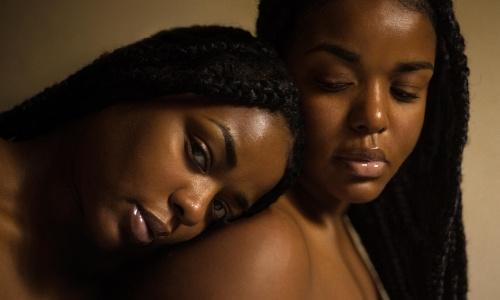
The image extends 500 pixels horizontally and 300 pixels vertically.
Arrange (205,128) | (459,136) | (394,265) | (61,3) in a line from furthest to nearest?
(61,3) → (394,265) → (459,136) → (205,128)

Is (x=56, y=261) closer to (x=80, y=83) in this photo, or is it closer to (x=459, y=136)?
(x=80, y=83)

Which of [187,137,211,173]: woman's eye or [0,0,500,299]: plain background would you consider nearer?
[187,137,211,173]: woman's eye

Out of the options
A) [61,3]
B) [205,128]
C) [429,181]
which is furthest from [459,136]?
[61,3]

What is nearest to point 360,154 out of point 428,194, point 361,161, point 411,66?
point 361,161

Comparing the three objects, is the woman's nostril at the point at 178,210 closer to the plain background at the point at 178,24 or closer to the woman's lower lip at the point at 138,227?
the woman's lower lip at the point at 138,227

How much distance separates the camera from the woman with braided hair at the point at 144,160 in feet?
1.96

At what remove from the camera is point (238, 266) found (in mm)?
564

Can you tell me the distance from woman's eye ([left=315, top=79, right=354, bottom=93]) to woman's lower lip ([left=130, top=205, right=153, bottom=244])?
0.26 meters

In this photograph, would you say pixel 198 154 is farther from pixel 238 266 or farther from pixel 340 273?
pixel 340 273

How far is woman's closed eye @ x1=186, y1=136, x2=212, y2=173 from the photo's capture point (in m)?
0.61

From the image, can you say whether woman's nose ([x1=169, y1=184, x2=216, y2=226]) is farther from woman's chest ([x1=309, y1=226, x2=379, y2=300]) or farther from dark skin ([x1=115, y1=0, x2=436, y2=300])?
woman's chest ([x1=309, y1=226, x2=379, y2=300])

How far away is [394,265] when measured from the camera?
34.6 inches

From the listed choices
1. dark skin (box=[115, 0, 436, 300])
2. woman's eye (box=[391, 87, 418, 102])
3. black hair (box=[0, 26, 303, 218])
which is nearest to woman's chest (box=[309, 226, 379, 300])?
dark skin (box=[115, 0, 436, 300])

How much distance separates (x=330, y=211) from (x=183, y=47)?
0.32 meters
